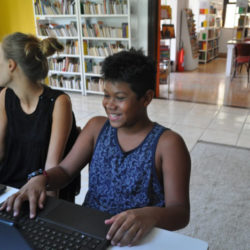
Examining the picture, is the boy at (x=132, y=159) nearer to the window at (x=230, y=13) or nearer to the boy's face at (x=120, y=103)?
the boy's face at (x=120, y=103)

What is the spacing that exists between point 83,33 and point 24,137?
4246mm

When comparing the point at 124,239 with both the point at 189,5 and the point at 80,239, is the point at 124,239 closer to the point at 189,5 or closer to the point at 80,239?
the point at 80,239

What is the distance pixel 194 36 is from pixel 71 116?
743cm

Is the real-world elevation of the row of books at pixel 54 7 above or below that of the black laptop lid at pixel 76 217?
above

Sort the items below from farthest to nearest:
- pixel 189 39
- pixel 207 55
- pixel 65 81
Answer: pixel 207 55 → pixel 189 39 → pixel 65 81

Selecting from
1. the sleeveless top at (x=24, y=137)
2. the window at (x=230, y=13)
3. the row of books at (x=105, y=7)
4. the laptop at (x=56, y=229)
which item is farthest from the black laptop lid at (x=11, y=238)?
the window at (x=230, y=13)

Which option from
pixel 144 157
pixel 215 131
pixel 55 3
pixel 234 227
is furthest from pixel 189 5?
pixel 144 157

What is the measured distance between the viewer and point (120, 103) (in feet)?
3.33

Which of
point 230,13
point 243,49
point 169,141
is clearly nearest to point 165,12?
point 243,49

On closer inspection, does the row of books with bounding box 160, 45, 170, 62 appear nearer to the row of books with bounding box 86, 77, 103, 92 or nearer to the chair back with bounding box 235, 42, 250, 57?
the row of books with bounding box 86, 77, 103, 92

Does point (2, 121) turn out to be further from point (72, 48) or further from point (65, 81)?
point (65, 81)

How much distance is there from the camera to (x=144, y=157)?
103 centimetres

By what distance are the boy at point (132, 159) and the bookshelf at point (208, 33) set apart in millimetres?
8554

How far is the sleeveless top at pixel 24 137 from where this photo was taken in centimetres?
140
